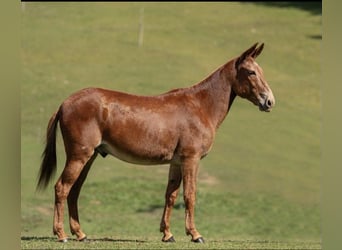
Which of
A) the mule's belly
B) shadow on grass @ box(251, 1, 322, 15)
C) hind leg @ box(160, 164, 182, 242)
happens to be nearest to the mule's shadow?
hind leg @ box(160, 164, 182, 242)

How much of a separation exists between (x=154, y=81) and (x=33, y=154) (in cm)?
984

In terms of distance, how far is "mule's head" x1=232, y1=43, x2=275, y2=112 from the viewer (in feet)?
25.1

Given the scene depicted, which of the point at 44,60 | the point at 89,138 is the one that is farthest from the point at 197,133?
the point at 44,60

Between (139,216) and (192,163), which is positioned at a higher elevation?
(192,163)

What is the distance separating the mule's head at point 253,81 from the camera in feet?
25.1

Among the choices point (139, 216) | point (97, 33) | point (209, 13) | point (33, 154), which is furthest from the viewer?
point (209, 13)

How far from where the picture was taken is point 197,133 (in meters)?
7.67

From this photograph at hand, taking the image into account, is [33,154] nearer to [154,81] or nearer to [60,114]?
[154,81]

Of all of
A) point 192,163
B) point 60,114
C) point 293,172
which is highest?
point 60,114

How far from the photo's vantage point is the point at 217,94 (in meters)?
7.97

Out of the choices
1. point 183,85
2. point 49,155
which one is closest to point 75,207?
point 49,155

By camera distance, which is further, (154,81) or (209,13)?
(209,13)

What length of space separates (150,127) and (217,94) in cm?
96

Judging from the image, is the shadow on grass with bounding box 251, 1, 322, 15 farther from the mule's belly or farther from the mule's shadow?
the mule's belly
